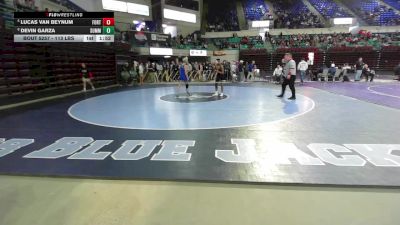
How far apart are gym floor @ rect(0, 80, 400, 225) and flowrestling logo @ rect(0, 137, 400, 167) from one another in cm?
3

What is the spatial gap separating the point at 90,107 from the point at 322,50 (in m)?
26.7

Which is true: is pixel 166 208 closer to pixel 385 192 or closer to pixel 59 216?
pixel 59 216

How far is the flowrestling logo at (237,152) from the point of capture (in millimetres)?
4104

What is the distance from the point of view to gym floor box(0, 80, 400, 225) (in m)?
2.73

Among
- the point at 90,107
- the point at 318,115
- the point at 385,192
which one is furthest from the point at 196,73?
the point at 385,192

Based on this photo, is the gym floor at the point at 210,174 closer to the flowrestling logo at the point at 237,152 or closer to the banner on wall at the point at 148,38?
the flowrestling logo at the point at 237,152


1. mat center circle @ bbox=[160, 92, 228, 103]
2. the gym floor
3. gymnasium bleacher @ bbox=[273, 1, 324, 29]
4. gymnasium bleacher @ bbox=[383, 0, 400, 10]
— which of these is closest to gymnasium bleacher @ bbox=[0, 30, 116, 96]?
the gym floor

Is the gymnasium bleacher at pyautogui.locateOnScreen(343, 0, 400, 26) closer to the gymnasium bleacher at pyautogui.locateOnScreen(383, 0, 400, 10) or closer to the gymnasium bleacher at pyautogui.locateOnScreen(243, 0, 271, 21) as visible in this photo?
the gymnasium bleacher at pyautogui.locateOnScreen(383, 0, 400, 10)
